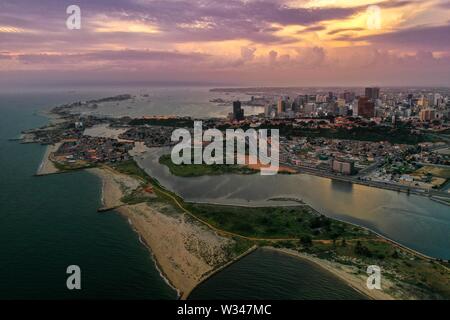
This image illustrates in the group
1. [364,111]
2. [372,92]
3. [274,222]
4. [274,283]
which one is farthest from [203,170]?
[372,92]

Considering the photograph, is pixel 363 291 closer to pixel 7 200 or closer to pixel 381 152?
pixel 7 200

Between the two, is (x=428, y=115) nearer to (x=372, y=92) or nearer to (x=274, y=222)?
(x=372, y=92)

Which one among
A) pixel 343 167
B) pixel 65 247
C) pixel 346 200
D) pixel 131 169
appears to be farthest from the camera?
pixel 131 169

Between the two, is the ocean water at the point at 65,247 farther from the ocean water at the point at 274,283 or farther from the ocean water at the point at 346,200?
the ocean water at the point at 346,200

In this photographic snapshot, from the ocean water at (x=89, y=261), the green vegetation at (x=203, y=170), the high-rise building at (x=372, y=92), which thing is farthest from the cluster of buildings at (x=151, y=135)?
the high-rise building at (x=372, y=92)

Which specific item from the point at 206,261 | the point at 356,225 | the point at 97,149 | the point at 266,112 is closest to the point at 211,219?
the point at 206,261

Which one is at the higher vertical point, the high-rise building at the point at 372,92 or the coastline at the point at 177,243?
the high-rise building at the point at 372,92
